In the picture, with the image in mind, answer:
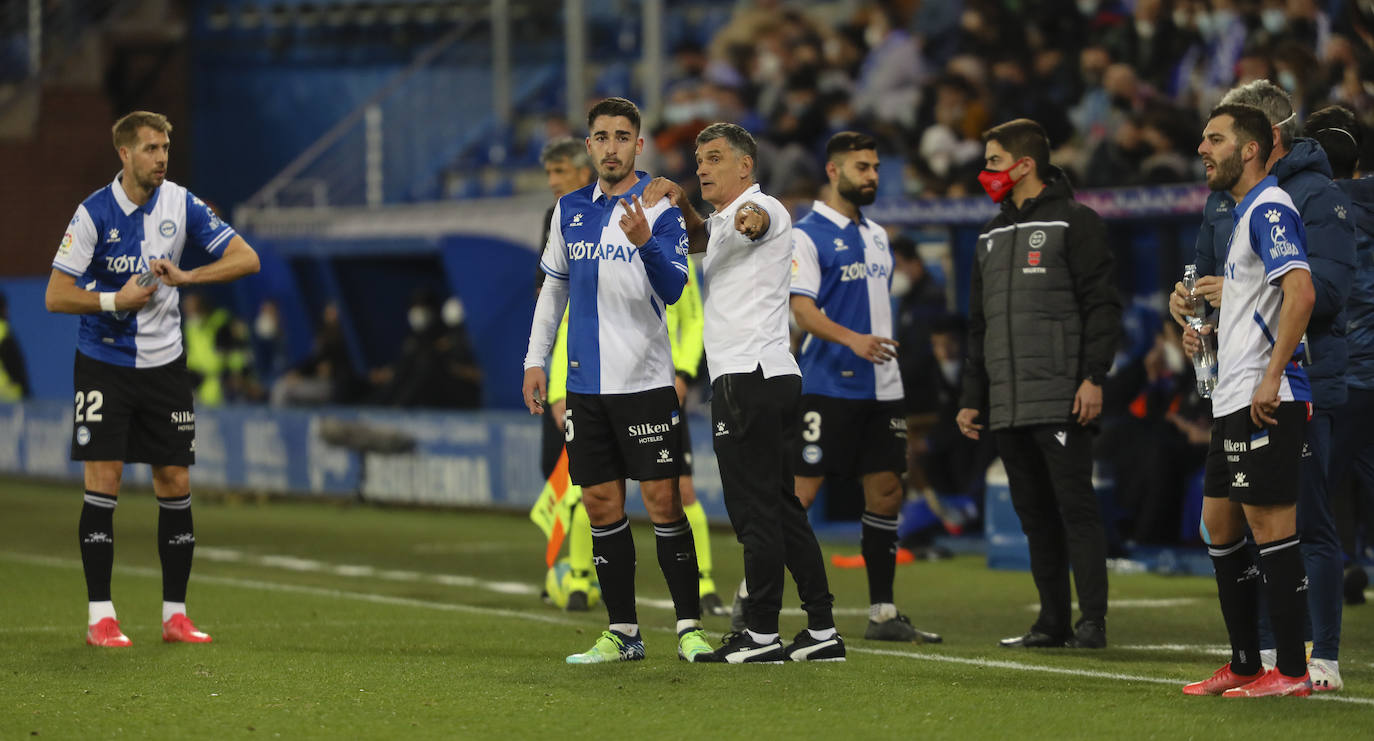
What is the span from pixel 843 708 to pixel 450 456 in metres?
11.1

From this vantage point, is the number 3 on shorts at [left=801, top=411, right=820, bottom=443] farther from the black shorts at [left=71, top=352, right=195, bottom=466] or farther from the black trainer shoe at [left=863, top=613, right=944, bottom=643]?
the black shorts at [left=71, top=352, right=195, bottom=466]

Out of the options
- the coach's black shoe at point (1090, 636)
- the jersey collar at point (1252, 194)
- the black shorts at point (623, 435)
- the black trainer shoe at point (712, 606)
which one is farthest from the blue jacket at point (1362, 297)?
the black trainer shoe at point (712, 606)

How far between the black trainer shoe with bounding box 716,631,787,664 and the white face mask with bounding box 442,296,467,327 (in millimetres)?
13523

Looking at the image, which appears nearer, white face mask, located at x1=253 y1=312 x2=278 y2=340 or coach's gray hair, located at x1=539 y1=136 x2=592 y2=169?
coach's gray hair, located at x1=539 y1=136 x2=592 y2=169

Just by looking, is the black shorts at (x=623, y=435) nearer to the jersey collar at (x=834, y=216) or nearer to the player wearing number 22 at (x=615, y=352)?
the player wearing number 22 at (x=615, y=352)

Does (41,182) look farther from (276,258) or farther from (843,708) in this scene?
(843,708)

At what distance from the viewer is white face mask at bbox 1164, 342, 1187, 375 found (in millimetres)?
13203

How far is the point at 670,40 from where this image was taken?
25969 millimetres

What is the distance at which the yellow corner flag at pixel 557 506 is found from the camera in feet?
33.4

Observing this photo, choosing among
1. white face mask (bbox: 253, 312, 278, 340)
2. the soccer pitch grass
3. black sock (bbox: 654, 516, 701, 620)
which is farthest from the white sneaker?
white face mask (bbox: 253, 312, 278, 340)

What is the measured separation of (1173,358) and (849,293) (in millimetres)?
5242

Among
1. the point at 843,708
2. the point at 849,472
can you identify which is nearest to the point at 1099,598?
the point at 849,472

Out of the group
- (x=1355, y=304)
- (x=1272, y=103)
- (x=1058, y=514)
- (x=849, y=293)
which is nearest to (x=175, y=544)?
(x=849, y=293)

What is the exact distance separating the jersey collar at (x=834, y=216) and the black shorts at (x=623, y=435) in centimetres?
178
